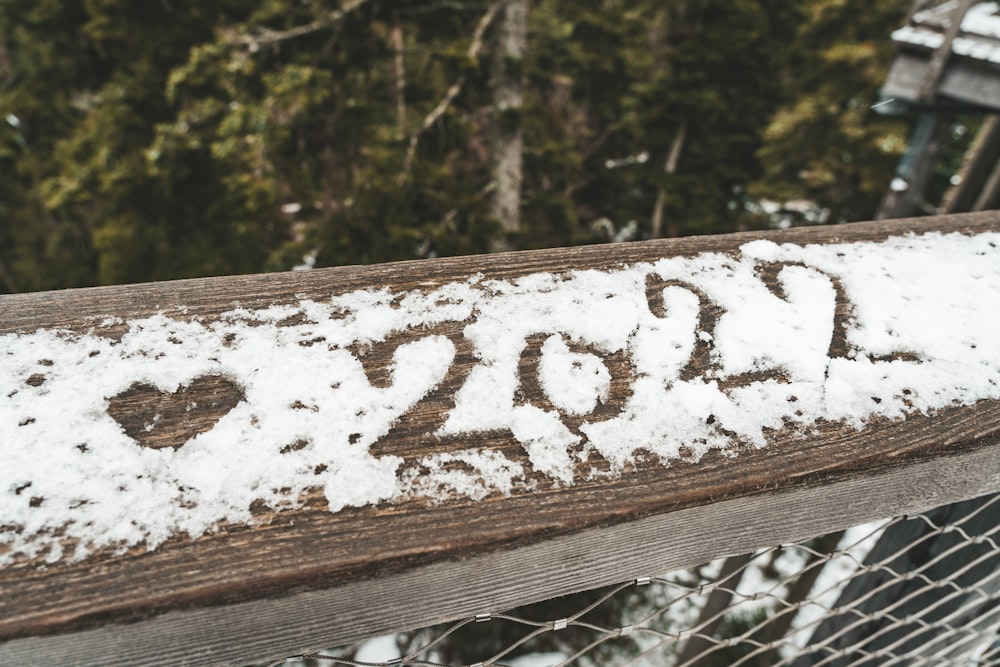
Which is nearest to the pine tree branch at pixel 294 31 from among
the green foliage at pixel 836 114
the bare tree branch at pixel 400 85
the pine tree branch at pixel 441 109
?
the bare tree branch at pixel 400 85

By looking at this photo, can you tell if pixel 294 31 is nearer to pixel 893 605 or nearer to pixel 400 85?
pixel 400 85

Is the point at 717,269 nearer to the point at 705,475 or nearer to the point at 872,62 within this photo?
the point at 705,475

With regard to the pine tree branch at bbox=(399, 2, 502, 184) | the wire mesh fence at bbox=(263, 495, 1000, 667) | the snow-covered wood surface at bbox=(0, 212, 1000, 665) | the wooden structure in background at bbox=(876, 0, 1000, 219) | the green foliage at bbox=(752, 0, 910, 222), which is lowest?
the wire mesh fence at bbox=(263, 495, 1000, 667)

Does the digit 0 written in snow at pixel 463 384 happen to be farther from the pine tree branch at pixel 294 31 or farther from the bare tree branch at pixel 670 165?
the bare tree branch at pixel 670 165

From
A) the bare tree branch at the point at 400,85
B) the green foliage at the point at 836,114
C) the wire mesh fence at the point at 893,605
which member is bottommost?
the wire mesh fence at the point at 893,605

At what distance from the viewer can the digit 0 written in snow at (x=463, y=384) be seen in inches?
23.0

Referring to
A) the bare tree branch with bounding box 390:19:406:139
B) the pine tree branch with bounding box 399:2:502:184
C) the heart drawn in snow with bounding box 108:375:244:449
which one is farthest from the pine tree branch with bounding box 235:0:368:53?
the heart drawn in snow with bounding box 108:375:244:449

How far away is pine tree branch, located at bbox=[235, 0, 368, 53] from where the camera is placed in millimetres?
5062

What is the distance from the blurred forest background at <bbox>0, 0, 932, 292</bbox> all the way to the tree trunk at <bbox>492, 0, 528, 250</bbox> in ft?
0.07

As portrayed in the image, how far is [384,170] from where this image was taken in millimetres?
5652

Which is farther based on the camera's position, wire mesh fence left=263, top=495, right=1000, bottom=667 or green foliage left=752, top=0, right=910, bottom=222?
green foliage left=752, top=0, right=910, bottom=222

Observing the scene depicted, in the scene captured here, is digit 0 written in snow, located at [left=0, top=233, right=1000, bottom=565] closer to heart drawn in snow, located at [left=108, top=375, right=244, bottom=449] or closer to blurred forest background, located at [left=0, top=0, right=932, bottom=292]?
heart drawn in snow, located at [left=108, top=375, right=244, bottom=449]

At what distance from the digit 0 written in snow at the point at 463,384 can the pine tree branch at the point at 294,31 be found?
17.5 ft

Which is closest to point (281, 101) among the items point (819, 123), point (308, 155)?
point (308, 155)
